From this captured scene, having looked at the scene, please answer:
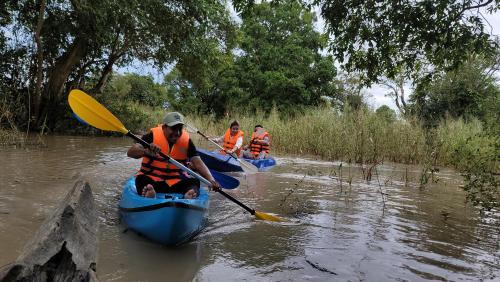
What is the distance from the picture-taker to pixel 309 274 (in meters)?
3.58

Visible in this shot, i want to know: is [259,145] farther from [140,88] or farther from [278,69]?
[140,88]

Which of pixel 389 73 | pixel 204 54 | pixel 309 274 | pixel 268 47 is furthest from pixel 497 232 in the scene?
pixel 268 47

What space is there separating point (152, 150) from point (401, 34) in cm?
274

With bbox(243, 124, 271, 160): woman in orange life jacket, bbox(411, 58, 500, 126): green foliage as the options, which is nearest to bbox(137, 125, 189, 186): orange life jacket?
bbox(243, 124, 271, 160): woman in orange life jacket

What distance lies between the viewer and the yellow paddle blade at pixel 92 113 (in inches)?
206

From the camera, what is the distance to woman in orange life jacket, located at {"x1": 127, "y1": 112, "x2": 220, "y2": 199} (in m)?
4.79

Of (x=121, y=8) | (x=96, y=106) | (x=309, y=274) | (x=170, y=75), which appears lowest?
(x=309, y=274)

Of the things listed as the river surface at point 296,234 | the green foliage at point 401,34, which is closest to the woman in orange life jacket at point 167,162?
the river surface at point 296,234

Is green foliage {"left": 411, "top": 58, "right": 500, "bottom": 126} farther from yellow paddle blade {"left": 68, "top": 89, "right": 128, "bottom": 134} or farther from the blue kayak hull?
yellow paddle blade {"left": 68, "top": 89, "right": 128, "bottom": 134}

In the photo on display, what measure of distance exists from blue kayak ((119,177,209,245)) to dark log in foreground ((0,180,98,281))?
146cm

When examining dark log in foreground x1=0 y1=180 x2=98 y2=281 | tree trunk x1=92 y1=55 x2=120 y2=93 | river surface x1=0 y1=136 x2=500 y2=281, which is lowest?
river surface x1=0 y1=136 x2=500 y2=281

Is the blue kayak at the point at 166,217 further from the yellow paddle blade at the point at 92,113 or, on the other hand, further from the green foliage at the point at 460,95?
the green foliage at the point at 460,95

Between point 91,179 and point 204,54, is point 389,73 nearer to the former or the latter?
point 91,179

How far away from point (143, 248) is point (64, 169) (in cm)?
452
